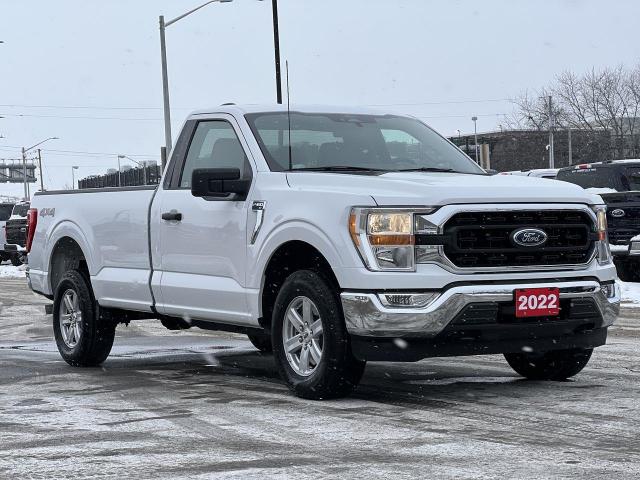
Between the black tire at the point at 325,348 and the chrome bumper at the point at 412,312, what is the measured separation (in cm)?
12

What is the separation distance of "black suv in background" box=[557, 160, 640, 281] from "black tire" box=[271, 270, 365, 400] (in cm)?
1210

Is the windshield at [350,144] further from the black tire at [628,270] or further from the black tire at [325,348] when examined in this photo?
the black tire at [628,270]

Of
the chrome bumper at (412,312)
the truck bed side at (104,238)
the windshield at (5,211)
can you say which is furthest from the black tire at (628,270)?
the windshield at (5,211)

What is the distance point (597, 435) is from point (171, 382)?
3720mm

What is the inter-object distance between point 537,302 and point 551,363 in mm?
A: 1268

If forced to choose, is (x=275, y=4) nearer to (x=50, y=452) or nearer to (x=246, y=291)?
(x=246, y=291)

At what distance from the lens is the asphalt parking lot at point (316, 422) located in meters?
5.70

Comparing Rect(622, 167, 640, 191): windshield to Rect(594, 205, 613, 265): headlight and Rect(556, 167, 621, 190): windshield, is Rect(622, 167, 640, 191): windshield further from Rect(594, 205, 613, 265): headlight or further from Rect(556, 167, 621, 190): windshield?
Rect(594, 205, 613, 265): headlight

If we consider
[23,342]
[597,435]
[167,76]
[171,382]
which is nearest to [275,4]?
[167,76]

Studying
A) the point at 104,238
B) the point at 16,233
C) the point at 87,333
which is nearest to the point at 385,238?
the point at 104,238

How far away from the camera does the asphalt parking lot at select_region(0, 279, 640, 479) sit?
570 centimetres

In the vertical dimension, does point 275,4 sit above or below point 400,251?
above

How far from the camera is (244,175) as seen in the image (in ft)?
28.2

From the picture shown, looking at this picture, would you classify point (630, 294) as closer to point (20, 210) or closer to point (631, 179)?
point (631, 179)
